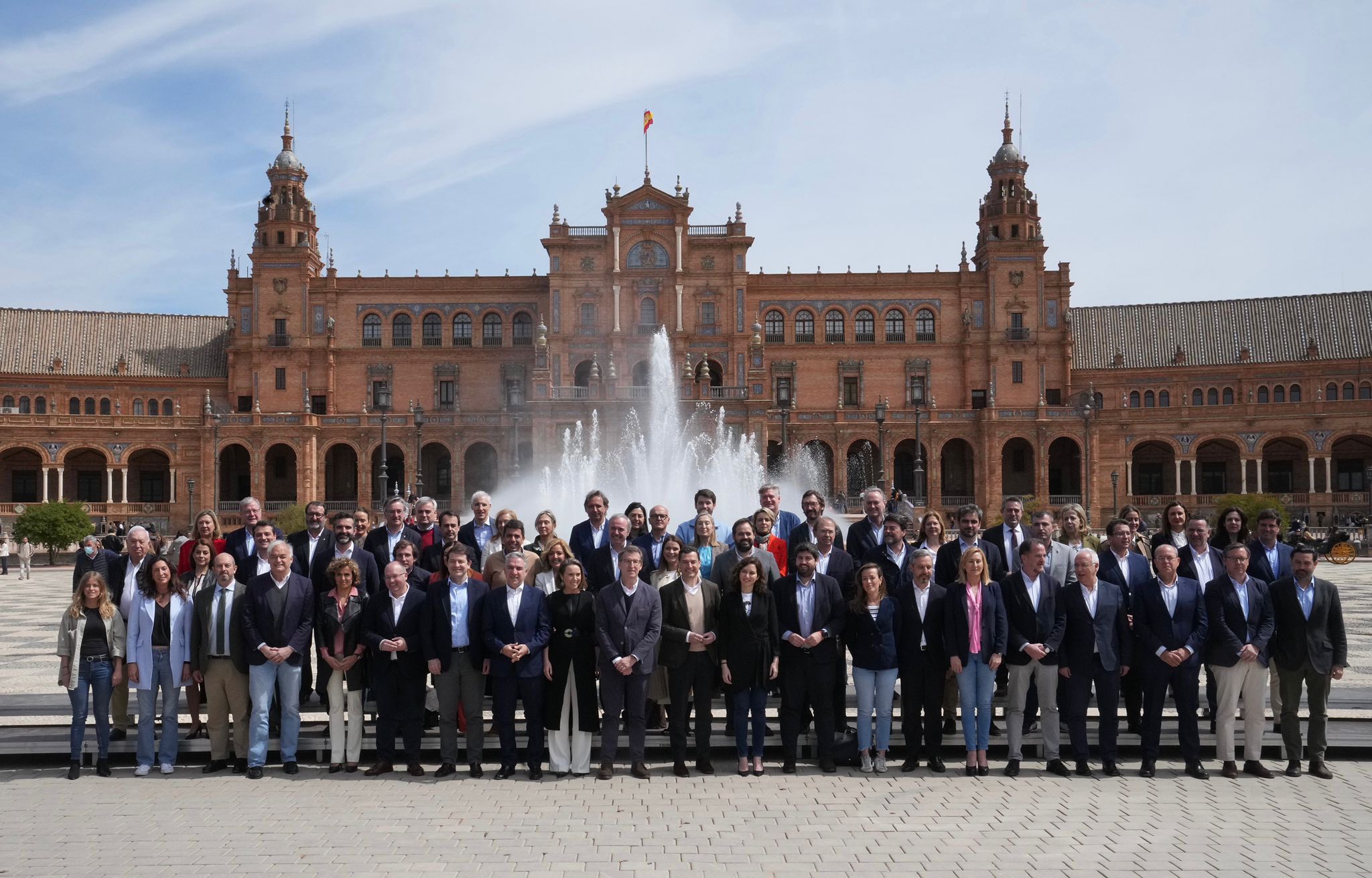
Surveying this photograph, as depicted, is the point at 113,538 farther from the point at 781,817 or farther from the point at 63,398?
the point at 63,398

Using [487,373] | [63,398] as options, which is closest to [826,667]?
[487,373]

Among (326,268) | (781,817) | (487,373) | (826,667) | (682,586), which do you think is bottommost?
(781,817)

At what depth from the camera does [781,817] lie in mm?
8320

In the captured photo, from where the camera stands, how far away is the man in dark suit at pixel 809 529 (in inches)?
436

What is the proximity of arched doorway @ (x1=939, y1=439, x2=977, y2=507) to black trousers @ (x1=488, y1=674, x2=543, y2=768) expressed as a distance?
165 ft

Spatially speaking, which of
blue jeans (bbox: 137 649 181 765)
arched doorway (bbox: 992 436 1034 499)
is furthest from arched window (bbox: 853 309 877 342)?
blue jeans (bbox: 137 649 181 765)

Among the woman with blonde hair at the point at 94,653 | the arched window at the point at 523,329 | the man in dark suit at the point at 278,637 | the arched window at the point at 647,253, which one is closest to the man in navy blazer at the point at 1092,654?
the man in dark suit at the point at 278,637

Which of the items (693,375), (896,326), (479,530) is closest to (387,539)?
(479,530)

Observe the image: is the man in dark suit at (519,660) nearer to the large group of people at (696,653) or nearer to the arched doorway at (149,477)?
the large group of people at (696,653)

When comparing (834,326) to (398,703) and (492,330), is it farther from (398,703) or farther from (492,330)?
(398,703)

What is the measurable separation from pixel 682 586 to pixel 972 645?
258 cm

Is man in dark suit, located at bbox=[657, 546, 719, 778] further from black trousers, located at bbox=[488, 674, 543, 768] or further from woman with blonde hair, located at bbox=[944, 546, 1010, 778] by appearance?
woman with blonde hair, located at bbox=[944, 546, 1010, 778]

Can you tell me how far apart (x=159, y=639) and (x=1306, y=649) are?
33.6 feet

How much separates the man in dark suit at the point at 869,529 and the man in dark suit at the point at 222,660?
19.4 feet
